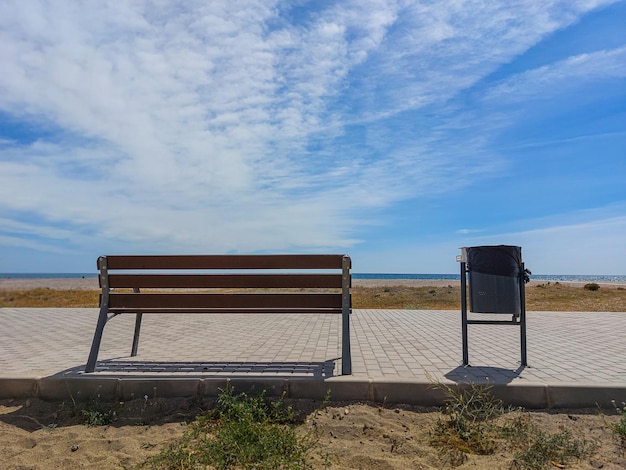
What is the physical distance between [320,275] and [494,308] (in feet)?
6.44

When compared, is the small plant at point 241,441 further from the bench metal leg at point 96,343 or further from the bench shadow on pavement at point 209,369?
the bench metal leg at point 96,343

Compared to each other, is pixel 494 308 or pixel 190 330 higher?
pixel 494 308

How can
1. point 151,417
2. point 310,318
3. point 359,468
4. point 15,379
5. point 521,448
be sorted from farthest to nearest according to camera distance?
point 310,318, point 15,379, point 151,417, point 521,448, point 359,468

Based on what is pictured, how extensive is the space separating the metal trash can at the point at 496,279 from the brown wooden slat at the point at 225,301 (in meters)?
1.62

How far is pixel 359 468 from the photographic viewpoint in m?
2.73

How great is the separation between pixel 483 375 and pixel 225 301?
8.52 feet

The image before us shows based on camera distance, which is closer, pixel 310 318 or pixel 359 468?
pixel 359 468

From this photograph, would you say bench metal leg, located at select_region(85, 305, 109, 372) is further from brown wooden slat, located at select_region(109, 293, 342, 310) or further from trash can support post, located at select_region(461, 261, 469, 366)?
trash can support post, located at select_region(461, 261, 469, 366)

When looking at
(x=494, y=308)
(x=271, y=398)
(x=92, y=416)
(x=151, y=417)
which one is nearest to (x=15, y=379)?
(x=92, y=416)

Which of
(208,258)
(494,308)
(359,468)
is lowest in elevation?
(359,468)

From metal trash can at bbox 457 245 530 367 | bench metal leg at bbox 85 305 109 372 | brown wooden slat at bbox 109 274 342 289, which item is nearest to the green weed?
metal trash can at bbox 457 245 530 367

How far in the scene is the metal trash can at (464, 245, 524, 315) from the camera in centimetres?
476

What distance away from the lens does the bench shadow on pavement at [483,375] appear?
3.93 meters

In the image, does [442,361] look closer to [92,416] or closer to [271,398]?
[271,398]
